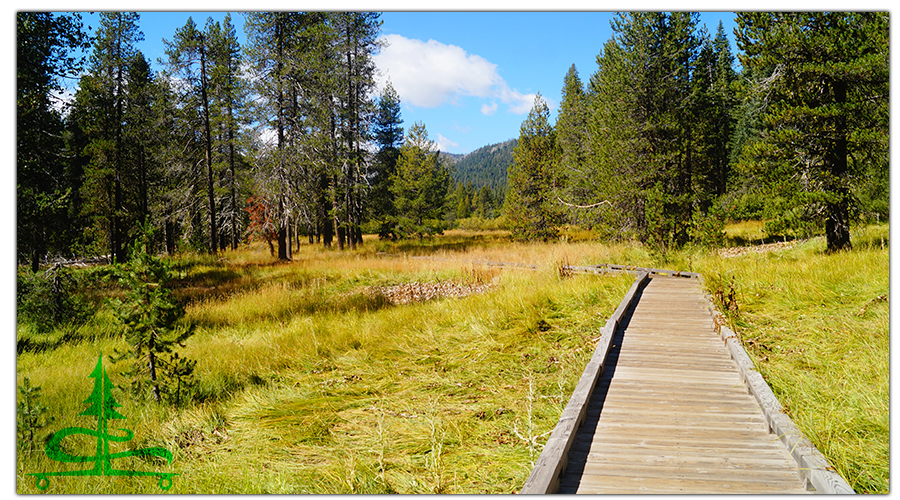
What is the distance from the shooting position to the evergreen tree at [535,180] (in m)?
25.4

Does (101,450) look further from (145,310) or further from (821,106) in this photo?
(821,106)

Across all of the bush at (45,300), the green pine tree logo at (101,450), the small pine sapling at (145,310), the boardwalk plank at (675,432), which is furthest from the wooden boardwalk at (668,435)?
the bush at (45,300)

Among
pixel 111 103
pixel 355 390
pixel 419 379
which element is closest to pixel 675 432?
pixel 419 379

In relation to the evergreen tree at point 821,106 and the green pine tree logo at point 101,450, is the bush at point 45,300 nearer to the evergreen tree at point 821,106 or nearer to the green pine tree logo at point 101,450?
the green pine tree logo at point 101,450

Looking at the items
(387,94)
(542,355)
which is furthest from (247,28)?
(542,355)

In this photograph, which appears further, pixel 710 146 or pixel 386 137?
pixel 386 137

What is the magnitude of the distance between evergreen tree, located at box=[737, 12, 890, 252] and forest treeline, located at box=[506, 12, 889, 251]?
30 mm

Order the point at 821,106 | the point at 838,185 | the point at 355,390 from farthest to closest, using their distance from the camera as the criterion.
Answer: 1. the point at 838,185
2. the point at 821,106
3. the point at 355,390

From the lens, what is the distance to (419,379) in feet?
20.7

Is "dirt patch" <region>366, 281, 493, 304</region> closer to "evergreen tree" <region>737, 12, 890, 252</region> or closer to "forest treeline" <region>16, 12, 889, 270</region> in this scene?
"forest treeline" <region>16, 12, 889, 270</region>

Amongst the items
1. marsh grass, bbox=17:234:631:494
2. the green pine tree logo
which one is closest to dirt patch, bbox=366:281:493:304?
marsh grass, bbox=17:234:631:494

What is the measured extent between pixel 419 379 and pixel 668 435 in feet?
11.2

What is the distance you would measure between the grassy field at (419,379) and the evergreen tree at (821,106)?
6.21 feet

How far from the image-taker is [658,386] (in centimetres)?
484
